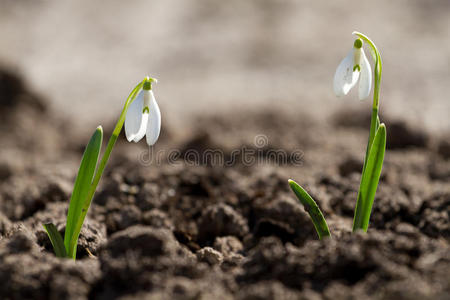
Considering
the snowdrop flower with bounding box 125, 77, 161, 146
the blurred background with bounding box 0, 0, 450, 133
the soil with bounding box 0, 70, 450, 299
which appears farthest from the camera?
the blurred background with bounding box 0, 0, 450, 133

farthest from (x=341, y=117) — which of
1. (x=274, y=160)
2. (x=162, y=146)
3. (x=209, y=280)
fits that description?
(x=209, y=280)

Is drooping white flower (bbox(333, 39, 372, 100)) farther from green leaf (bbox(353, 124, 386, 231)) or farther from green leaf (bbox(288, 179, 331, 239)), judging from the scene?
green leaf (bbox(288, 179, 331, 239))

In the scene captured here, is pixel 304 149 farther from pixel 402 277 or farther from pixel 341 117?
pixel 402 277

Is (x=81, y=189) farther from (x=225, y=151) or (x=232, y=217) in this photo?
(x=225, y=151)

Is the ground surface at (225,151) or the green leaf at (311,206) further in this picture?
the green leaf at (311,206)

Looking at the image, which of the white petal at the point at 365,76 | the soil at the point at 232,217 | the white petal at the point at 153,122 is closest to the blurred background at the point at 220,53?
the soil at the point at 232,217

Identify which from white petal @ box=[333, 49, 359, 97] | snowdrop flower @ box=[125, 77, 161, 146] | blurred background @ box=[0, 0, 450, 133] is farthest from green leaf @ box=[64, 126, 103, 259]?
blurred background @ box=[0, 0, 450, 133]

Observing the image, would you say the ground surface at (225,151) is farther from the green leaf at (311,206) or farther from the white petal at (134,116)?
the white petal at (134,116)
